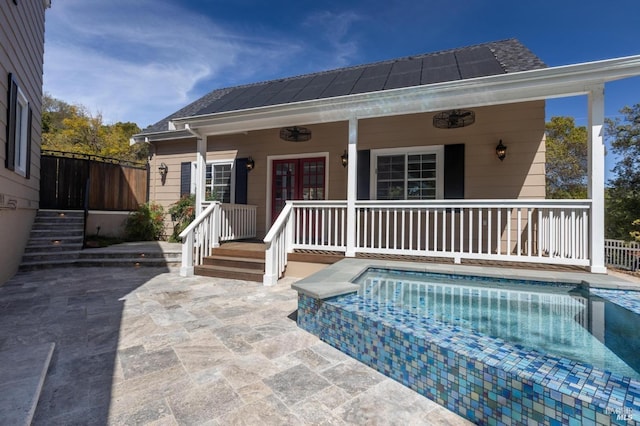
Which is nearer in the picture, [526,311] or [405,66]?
[526,311]

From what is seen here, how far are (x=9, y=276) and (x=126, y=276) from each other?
1.71m

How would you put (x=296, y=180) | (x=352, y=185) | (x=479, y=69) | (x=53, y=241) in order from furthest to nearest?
1. (x=296, y=180)
2. (x=53, y=241)
3. (x=352, y=185)
4. (x=479, y=69)

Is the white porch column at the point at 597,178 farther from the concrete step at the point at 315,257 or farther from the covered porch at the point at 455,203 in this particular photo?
the concrete step at the point at 315,257

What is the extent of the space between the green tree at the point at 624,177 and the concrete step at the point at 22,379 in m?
18.4

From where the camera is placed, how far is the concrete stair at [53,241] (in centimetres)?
579

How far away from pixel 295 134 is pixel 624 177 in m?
16.7

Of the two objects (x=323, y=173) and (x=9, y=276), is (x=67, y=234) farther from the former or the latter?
(x=323, y=173)

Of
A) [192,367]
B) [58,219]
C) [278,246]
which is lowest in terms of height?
[192,367]

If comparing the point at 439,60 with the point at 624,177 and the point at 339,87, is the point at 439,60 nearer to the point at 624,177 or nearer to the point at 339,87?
the point at 339,87

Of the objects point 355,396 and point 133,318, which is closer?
point 355,396

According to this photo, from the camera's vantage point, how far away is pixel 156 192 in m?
9.08

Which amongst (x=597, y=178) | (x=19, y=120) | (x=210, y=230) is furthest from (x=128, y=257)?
(x=597, y=178)

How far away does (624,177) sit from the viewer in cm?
1396

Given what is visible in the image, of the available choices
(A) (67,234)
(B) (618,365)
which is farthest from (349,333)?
(A) (67,234)
